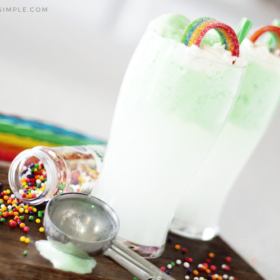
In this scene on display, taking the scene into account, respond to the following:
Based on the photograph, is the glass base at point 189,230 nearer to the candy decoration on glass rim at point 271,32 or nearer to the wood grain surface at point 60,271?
the wood grain surface at point 60,271

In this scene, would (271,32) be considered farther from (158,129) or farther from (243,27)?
(158,129)

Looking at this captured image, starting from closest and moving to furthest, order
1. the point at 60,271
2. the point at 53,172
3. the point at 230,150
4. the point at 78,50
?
the point at 60,271, the point at 53,172, the point at 230,150, the point at 78,50

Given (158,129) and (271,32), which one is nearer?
(158,129)

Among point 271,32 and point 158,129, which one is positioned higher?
point 271,32

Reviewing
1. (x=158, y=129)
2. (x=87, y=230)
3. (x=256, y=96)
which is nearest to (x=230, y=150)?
(x=256, y=96)

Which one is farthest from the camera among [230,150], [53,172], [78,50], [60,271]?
[78,50]

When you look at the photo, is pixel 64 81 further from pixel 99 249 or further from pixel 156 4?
pixel 99 249
